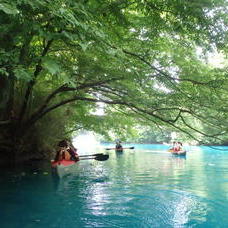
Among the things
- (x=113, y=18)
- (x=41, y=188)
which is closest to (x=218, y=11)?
(x=113, y=18)

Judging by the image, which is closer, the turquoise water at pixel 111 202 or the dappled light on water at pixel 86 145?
the turquoise water at pixel 111 202

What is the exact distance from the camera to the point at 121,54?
14.2 ft

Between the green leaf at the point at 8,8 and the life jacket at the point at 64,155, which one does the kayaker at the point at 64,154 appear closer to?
the life jacket at the point at 64,155

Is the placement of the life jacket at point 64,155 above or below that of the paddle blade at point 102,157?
above

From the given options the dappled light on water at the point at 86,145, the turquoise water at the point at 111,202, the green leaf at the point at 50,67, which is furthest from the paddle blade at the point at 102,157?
the green leaf at the point at 50,67

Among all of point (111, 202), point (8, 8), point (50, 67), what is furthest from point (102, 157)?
point (8, 8)

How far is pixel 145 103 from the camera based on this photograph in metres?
9.50

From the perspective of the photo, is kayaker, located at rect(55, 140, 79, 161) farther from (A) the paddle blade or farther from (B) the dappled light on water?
(B) the dappled light on water

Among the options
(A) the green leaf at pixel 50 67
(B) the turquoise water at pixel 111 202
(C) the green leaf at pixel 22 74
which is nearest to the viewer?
(A) the green leaf at pixel 50 67

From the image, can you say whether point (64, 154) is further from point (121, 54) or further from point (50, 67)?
point (50, 67)

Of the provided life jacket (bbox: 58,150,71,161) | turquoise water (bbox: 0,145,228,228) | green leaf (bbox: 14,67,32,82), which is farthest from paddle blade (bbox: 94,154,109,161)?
green leaf (bbox: 14,67,32,82)

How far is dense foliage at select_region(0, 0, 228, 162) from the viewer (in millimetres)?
3652

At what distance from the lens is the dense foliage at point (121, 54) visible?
144 inches

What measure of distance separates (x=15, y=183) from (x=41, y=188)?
4.10 feet
